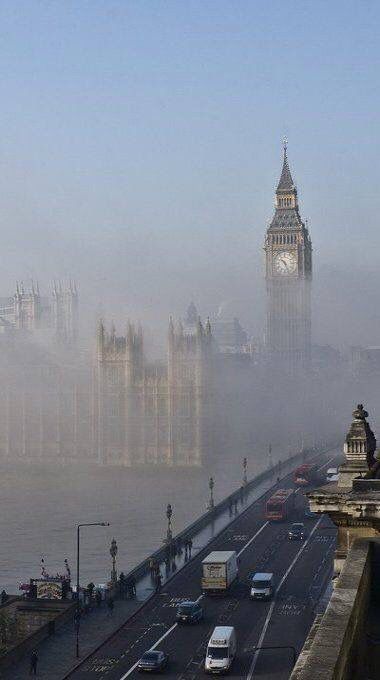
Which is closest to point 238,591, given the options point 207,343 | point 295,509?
point 295,509

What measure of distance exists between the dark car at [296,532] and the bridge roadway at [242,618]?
644mm

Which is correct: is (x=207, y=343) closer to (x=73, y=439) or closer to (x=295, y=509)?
(x=73, y=439)

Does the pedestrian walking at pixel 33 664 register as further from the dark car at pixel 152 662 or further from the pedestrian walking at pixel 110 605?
the pedestrian walking at pixel 110 605

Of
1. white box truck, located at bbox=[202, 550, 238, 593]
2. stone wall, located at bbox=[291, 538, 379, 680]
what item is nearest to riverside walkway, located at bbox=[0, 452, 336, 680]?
white box truck, located at bbox=[202, 550, 238, 593]

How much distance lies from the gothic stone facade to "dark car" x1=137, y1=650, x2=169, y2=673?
104 meters

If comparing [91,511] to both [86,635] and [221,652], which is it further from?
[221,652]

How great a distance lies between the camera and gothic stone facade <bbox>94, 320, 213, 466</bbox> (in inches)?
5669

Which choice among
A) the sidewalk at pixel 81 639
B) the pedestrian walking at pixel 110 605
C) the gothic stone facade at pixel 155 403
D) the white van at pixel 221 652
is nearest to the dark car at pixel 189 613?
the sidewalk at pixel 81 639

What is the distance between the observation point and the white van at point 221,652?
37.3 m

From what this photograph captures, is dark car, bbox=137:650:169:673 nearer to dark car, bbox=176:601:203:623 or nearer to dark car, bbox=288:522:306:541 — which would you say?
dark car, bbox=176:601:203:623

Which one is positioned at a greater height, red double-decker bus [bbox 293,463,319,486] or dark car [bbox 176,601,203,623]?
red double-decker bus [bbox 293,463,319,486]

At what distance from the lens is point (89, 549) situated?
245ft

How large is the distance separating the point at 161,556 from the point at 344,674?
56304mm

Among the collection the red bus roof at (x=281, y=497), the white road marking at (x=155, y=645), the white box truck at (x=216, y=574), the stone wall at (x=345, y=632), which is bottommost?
the white road marking at (x=155, y=645)
